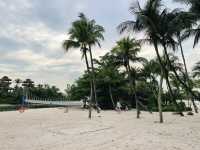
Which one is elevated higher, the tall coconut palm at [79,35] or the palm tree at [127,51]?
the tall coconut palm at [79,35]

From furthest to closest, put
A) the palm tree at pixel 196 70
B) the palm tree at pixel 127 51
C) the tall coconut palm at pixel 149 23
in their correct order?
the palm tree at pixel 196 70, the palm tree at pixel 127 51, the tall coconut palm at pixel 149 23

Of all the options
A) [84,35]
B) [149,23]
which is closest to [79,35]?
[84,35]

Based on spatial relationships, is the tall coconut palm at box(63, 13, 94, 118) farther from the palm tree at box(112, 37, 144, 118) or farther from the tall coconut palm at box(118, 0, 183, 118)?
the tall coconut palm at box(118, 0, 183, 118)

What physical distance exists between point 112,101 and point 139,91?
5.11m

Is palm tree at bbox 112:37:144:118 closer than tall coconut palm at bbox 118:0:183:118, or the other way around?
tall coconut palm at bbox 118:0:183:118

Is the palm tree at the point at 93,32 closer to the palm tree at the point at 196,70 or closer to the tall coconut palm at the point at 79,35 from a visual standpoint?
the tall coconut palm at the point at 79,35

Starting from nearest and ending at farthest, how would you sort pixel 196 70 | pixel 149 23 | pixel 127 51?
pixel 149 23
pixel 127 51
pixel 196 70

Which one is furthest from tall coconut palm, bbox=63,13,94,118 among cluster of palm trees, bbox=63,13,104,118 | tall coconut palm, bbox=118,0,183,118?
tall coconut palm, bbox=118,0,183,118

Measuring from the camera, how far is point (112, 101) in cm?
3656

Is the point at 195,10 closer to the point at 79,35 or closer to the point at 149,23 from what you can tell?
the point at 149,23

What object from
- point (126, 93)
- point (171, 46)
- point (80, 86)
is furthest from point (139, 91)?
point (171, 46)

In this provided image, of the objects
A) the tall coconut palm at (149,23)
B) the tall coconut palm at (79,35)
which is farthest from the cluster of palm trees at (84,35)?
the tall coconut palm at (149,23)

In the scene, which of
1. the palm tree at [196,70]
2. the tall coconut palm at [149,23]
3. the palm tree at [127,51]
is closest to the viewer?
the tall coconut palm at [149,23]

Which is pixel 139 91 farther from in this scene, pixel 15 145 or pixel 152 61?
pixel 15 145
